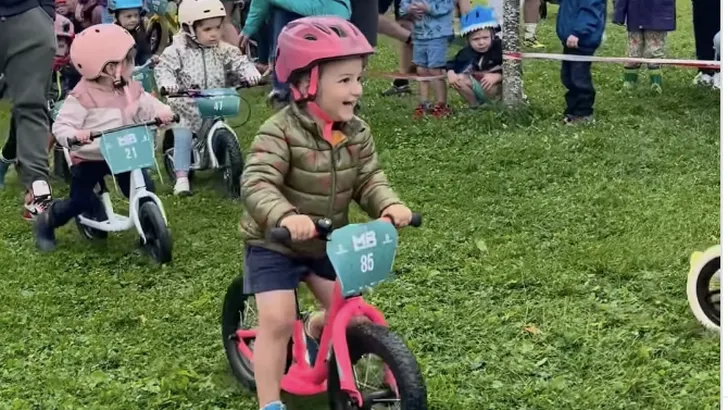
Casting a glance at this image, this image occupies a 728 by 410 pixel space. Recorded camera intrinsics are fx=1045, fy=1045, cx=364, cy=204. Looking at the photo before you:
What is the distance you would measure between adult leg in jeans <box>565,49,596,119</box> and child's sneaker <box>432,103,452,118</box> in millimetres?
1008

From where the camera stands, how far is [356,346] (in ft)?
10.8

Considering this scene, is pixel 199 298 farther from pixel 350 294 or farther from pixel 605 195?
pixel 605 195

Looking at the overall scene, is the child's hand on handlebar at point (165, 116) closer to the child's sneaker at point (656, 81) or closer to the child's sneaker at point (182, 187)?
the child's sneaker at point (182, 187)

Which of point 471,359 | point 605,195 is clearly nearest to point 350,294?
point 471,359

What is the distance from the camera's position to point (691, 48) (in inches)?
473

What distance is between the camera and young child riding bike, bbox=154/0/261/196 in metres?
6.79

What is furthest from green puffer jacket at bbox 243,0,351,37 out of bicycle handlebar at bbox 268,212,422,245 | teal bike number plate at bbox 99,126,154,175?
bicycle handlebar at bbox 268,212,422,245

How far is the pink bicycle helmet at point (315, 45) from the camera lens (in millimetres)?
3178

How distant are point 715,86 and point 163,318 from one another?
6213 mm

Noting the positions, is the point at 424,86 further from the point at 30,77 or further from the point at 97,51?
the point at 97,51

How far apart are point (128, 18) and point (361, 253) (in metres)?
5.90

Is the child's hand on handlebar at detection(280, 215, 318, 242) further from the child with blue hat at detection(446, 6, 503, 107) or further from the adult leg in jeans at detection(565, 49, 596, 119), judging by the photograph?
the child with blue hat at detection(446, 6, 503, 107)

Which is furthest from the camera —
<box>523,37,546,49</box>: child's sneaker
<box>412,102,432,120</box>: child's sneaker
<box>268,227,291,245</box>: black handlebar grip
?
<box>523,37,546,49</box>: child's sneaker

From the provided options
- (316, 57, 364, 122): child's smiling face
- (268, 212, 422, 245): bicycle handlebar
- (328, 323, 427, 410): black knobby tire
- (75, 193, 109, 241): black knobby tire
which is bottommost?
(75, 193, 109, 241): black knobby tire
